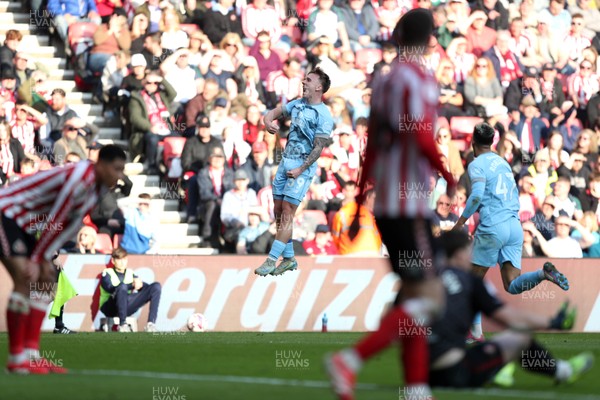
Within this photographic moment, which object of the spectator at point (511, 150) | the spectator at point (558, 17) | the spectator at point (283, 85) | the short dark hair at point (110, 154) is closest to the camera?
the short dark hair at point (110, 154)

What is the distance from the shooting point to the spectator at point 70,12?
902 inches

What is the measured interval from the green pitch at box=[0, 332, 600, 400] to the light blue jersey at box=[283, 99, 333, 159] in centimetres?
240

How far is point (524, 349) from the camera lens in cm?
1024

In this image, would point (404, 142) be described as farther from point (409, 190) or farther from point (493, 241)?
point (493, 241)

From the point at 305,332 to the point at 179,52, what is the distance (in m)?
6.12

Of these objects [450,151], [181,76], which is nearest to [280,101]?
[181,76]

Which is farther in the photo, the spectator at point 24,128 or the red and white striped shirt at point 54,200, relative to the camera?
the spectator at point 24,128

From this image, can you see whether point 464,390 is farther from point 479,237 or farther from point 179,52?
point 179,52

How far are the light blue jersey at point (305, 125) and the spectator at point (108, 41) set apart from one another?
20.2ft

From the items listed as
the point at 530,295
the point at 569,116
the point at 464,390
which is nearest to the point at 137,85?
the point at 530,295

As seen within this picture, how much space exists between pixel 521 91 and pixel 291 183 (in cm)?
1003

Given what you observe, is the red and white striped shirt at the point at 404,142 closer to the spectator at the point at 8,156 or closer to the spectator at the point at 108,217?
A: the spectator at the point at 108,217

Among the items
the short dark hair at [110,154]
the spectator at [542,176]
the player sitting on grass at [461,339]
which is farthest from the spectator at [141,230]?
the player sitting on grass at [461,339]

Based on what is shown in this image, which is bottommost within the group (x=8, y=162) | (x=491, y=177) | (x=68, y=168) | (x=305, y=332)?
(x=305, y=332)
